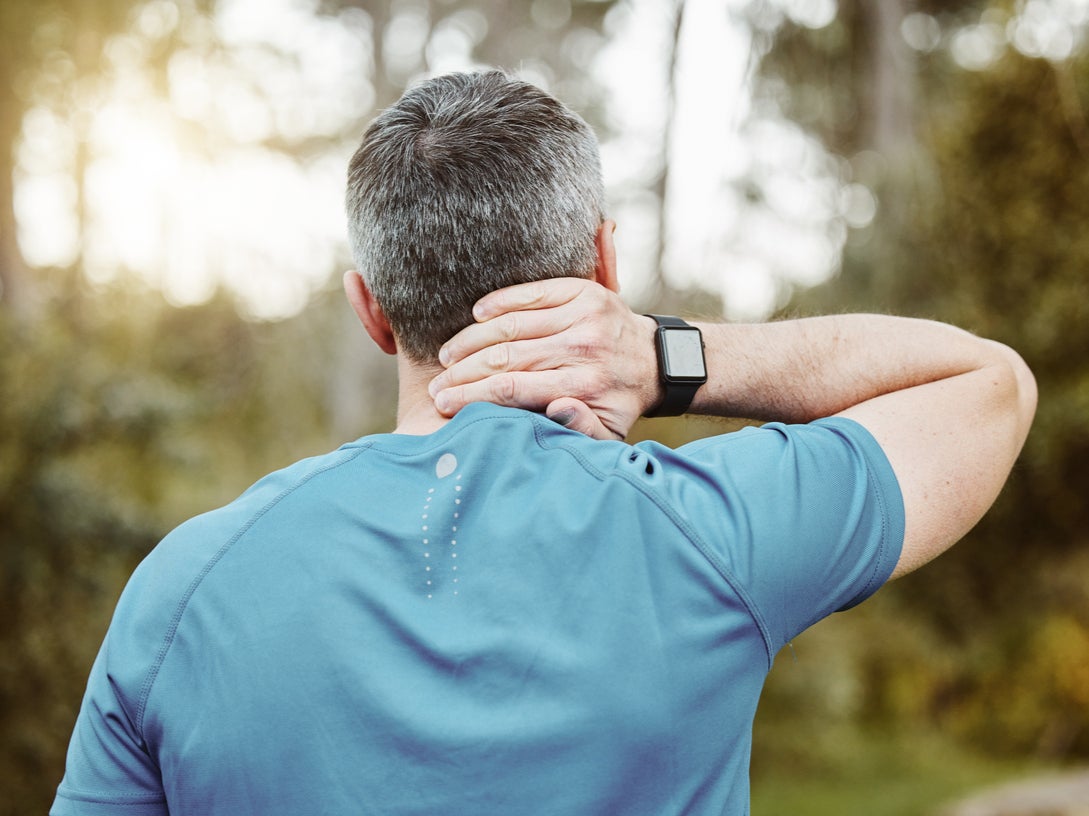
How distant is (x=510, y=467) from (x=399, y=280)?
341 mm

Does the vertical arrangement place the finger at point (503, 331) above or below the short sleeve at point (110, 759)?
above

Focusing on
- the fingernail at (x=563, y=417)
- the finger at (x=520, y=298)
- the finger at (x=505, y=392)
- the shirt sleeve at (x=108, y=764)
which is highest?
the finger at (x=520, y=298)

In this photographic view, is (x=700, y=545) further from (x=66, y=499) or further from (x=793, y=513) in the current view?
(x=66, y=499)

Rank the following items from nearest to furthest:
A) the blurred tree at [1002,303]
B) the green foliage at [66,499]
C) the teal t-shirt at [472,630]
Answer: the teal t-shirt at [472,630] < the green foliage at [66,499] < the blurred tree at [1002,303]

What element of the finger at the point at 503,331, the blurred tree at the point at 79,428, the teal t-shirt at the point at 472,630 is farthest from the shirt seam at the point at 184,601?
the blurred tree at the point at 79,428

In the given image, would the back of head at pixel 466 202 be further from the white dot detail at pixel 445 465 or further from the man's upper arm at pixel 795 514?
the man's upper arm at pixel 795 514

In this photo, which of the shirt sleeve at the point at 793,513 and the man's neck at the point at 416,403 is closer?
the shirt sleeve at the point at 793,513

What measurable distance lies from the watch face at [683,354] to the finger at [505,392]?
0.25 metres

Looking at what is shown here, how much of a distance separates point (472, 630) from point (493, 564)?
8 cm

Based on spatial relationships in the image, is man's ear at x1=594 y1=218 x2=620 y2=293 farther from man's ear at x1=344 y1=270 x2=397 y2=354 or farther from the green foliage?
the green foliage

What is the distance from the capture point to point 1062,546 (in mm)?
8844

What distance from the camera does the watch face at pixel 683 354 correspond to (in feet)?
5.12

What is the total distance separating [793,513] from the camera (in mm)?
1219

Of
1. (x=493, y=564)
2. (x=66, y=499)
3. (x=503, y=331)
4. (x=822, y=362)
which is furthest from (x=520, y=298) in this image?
(x=66, y=499)
